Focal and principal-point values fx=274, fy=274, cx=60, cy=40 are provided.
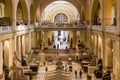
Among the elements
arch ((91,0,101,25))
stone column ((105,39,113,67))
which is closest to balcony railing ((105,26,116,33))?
stone column ((105,39,113,67))

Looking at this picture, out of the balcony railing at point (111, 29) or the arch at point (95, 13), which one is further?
the arch at point (95, 13)

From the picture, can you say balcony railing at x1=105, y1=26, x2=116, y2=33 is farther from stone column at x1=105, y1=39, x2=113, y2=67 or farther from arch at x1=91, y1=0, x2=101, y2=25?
arch at x1=91, y1=0, x2=101, y2=25

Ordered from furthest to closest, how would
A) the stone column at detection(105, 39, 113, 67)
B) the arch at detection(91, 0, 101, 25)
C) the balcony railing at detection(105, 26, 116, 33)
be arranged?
the arch at detection(91, 0, 101, 25)
the stone column at detection(105, 39, 113, 67)
the balcony railing at detection(105, 26, 116, 33)

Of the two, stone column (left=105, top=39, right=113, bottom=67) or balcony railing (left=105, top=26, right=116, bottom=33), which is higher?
balcony railing (left=105, top=26, right=116, bottom=33)

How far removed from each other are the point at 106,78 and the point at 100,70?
370 centimetres

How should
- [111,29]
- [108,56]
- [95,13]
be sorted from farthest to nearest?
1. [95,13]
2. [108,56]
3. [111,29]

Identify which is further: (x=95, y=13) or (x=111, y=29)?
(x=95, y=13)

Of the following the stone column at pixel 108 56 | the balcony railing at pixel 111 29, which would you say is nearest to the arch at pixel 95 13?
the stone column at pixel 108 56

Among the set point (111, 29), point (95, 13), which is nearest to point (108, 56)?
point (111, 29)

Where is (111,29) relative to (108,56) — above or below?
above

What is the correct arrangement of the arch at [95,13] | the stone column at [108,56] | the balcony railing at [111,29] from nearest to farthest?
the balcony railing at [111,29] → the stone column at [108,56] → the arch at [95,13]

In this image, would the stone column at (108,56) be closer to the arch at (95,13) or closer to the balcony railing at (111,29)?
the balcony railing at (111,29)

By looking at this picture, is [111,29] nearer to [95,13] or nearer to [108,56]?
[108,56]

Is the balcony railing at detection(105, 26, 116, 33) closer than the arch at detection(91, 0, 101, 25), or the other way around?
the balcony railing at detection(105, 26, 116, 33)
